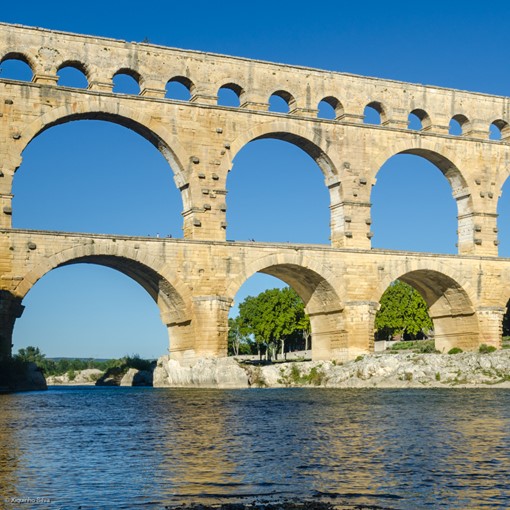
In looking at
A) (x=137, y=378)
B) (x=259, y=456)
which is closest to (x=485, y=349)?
(x=137, y=378)

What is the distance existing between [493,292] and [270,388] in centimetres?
1372

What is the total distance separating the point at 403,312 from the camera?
7431 cm

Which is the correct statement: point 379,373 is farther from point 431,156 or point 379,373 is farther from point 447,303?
point 431,156

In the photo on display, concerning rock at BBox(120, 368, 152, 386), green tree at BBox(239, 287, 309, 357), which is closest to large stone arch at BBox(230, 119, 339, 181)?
rock at BBox(120, 368, 152, 386)

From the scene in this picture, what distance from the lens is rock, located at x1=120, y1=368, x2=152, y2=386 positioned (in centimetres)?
6047

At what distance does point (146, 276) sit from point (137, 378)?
22607 millimetres

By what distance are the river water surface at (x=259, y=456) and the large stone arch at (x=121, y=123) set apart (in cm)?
1487

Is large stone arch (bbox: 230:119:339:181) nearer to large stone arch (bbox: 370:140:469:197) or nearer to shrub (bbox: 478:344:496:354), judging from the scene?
large stone arch (bbox: 370:140:469:197)

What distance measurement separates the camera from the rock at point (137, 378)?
60.5 m

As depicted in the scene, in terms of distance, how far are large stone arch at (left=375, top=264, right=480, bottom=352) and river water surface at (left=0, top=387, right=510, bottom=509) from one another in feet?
61.1

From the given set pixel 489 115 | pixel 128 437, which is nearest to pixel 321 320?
pixel 489 115

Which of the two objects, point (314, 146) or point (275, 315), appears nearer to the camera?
point (314, 146)

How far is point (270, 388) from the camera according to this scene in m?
40.7

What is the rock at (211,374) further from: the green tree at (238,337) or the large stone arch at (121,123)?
the green tree at (238,337)
